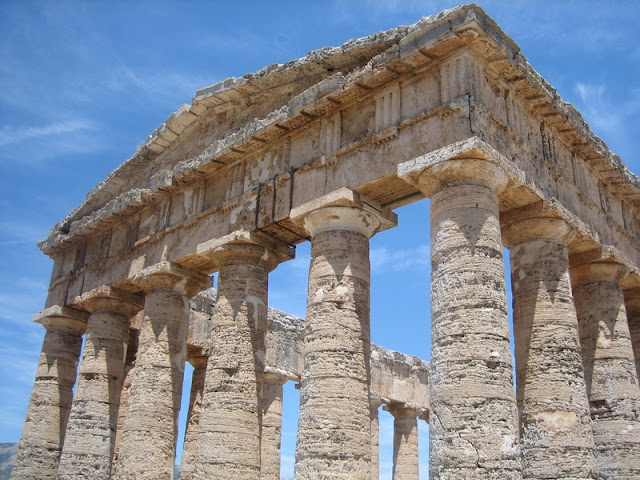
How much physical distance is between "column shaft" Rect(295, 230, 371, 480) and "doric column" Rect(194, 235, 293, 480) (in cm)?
177

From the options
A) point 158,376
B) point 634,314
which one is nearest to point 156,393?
point 158,376

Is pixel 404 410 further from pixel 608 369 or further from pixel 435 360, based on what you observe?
pixel 435 360

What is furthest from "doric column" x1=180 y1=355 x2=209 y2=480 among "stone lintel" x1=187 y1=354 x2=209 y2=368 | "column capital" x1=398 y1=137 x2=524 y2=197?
"column capital" x1=398 y1=137 x2=524 y2=197

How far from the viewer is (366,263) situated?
11992 millimetres

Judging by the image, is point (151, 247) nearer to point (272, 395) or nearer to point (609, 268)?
point (272, 395)

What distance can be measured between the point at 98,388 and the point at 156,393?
2326 mm

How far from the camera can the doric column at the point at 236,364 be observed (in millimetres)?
12094

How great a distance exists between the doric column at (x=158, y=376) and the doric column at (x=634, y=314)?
9.39 metres

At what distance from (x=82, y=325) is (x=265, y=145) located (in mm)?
8040

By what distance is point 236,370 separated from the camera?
12625 mm

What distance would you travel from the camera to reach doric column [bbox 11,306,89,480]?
661 inches

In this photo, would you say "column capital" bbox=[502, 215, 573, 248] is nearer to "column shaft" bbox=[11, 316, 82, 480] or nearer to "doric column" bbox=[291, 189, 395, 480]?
"doric column" bbox=[291, 189, 395, 480]

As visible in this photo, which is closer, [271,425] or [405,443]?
[271,425]

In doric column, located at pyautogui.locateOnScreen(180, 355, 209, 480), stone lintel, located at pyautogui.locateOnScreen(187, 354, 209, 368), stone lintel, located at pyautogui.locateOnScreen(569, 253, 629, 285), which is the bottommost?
doric column, located at pyautogui.locateOnScreen(180, 355, 209, 480)
